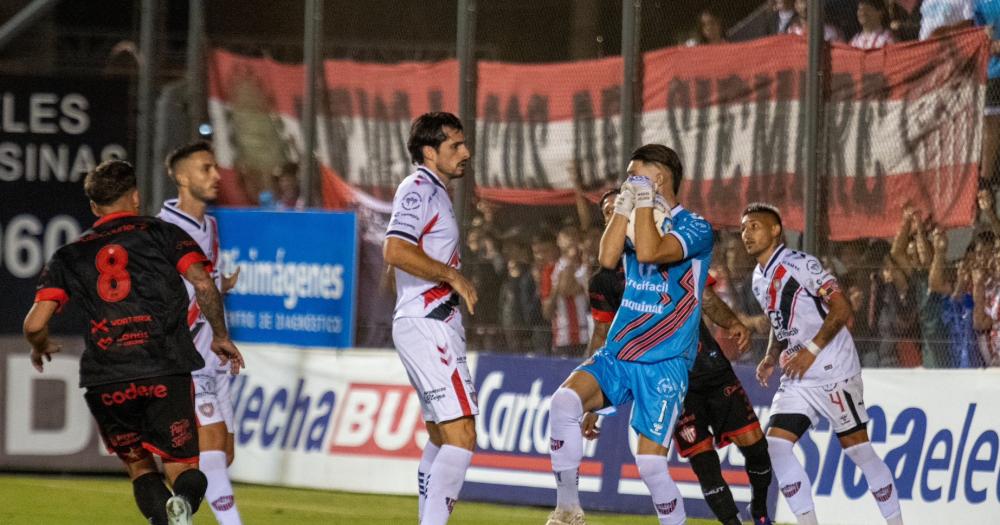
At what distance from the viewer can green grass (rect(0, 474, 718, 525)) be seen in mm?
12602

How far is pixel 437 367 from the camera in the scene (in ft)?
30.3

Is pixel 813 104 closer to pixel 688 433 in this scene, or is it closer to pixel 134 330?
pixel 688 433

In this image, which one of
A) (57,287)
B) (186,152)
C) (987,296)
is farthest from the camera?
(987,296)

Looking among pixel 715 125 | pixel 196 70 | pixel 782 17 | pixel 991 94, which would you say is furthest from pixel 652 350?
pixel 196 70

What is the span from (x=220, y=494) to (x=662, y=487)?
2499mm

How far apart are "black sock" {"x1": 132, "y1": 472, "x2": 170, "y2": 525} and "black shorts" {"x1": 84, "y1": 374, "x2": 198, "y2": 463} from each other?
0.13 m

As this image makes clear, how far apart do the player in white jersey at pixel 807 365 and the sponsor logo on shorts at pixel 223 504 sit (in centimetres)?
331

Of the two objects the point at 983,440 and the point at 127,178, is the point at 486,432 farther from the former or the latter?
the point at 127,178

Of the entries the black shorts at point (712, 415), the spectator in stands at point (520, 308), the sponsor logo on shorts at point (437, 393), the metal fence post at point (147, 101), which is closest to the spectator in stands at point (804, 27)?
the spectator in stands at point (520, 308)

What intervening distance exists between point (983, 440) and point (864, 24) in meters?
3.20

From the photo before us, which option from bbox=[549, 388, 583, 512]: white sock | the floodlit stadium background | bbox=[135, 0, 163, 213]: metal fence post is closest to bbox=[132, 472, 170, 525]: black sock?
bbox=[549, 388, 583, 512]: white sock

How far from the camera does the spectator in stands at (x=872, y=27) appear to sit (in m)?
13.0

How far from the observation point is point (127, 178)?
8.88m

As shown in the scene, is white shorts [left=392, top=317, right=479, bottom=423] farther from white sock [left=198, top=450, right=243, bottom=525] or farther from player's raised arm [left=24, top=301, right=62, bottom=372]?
player's raised arm [left=24, top=301, right=62, bottom=372]
